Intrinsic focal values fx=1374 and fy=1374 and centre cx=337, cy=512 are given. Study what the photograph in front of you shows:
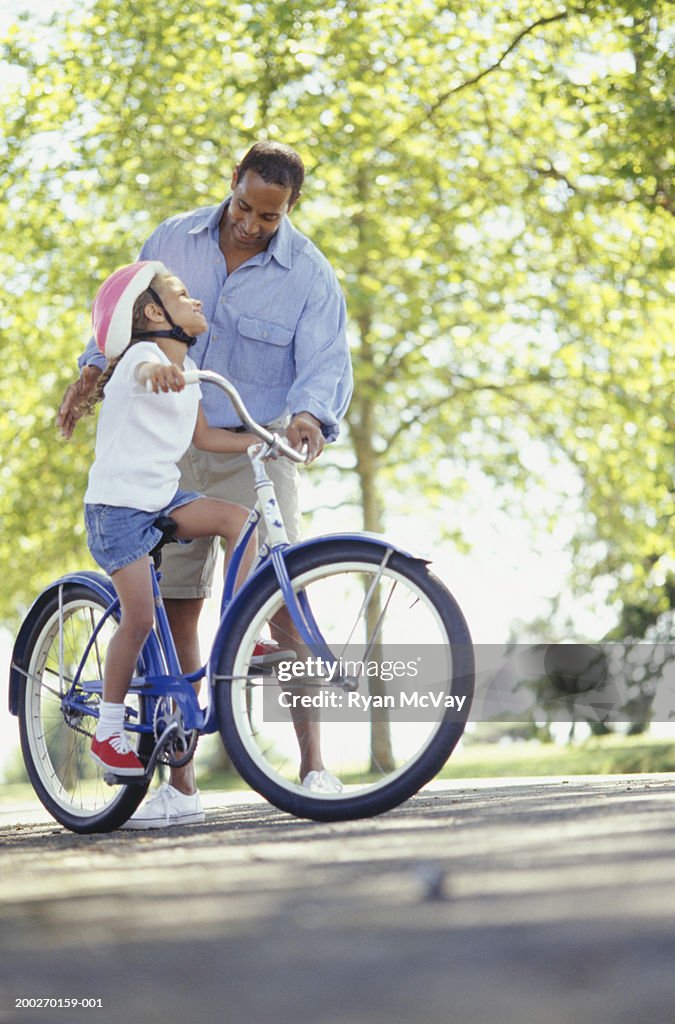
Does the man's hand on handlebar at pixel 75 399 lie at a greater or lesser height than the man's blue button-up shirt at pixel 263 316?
lesser

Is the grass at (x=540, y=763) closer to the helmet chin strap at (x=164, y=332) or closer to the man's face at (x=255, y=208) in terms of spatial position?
the man's face at (x=255, y=208)

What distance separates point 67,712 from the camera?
13.7 ft

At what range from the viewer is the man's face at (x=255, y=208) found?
13.3ft

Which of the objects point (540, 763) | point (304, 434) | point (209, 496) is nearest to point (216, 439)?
point (304, 434)

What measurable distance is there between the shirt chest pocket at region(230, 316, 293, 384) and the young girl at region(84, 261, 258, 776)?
1.74ft

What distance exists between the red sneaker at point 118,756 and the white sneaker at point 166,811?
40 centimetres

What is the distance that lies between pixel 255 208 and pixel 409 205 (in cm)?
824

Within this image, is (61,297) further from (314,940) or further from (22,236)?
(314,940)

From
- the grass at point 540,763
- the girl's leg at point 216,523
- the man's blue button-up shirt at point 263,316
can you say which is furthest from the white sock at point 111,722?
the grass at point 540,763

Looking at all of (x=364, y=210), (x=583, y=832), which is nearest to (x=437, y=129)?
(x=364, y=210)

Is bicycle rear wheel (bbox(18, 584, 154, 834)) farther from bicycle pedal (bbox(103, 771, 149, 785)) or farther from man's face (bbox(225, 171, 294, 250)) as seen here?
man's face (bbox(225, 171, 294, 250))

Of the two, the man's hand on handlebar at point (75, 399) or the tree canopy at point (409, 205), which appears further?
the tree canopy at point (409, 205)

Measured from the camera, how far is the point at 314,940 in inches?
69.8

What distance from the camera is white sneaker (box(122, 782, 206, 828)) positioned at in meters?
3.97
